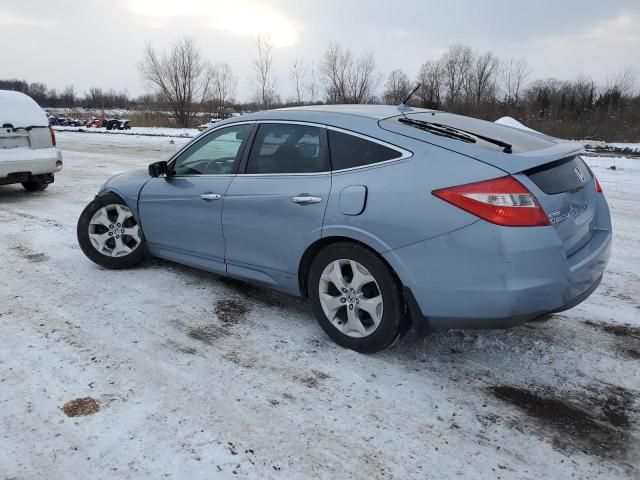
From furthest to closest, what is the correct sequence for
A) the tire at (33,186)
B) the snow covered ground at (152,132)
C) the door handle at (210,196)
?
1. the snow covered ground at (152,132)
2. the tire at (33,186)
3. the door handle at (210,196)

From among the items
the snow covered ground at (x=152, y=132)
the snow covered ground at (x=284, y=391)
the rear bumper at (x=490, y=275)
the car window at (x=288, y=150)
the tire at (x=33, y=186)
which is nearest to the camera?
the snow covered ground at (x=284, y=391)

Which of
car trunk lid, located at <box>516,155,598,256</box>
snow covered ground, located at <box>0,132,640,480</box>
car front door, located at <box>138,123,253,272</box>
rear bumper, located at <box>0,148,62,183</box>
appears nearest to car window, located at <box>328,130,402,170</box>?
car trunk lid, located at <box>516,155,598,256</box>

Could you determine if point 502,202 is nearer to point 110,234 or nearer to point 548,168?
point 548,168

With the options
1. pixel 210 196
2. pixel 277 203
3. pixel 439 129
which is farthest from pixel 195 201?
pixel 439 129

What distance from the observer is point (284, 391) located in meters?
2.79

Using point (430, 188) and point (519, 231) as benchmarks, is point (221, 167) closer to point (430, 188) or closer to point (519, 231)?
point (430, 188)

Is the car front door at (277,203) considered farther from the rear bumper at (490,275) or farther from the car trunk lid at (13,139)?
the car trunk lid at (13,139)

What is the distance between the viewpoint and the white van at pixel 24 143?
7668mm

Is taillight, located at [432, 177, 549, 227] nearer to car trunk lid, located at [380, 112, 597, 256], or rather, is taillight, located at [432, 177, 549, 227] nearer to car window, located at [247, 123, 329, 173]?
car trunk lid, located at [380, 112, 597, 256]

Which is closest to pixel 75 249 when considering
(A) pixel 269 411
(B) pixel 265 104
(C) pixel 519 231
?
(A) pixel 269 411

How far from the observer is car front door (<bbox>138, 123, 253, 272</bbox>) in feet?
12.7

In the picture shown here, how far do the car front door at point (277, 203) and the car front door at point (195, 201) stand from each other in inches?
5.9

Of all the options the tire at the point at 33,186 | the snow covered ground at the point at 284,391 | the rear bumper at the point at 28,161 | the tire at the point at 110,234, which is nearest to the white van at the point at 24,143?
the rear bumper at the point at 28,161

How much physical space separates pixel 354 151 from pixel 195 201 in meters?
1.54
